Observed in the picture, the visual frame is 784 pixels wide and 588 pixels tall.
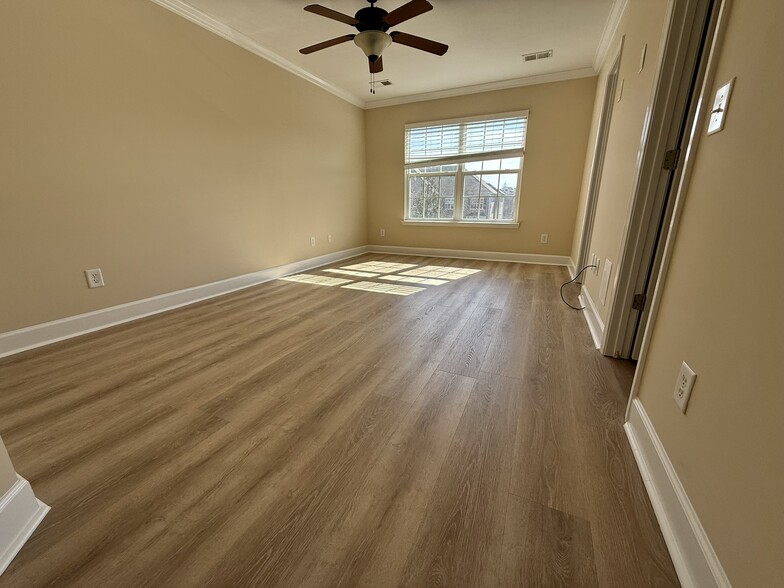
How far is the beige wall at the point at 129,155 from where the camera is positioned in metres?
1.89

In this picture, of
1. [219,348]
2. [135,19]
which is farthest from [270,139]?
[219,348]

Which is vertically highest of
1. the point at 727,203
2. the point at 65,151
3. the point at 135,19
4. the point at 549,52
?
the point at 549,52

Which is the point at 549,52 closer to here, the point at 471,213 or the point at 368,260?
the point at 471,213

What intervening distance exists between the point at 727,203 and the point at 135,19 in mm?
3594

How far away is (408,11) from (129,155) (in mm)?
2283

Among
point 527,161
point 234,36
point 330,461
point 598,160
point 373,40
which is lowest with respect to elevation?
point 330,461

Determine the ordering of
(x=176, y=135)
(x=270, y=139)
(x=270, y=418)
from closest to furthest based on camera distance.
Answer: (x=270, y=418) < (x=176, y=135) < (x=270, y=139)

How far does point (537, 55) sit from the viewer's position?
11.1 feet

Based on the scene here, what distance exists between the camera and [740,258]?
2.40 ft

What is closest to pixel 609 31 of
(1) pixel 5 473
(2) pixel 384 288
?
(2) pixel 384 288

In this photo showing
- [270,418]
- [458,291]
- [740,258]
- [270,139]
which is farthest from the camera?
[270,139]

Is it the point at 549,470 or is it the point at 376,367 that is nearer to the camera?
the point at 549,470

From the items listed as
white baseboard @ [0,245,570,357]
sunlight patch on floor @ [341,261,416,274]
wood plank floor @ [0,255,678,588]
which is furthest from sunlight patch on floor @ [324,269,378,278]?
wood plank floor @ [0,255,678,588]

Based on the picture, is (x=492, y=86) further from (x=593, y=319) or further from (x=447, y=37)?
(x=593, y=319)
